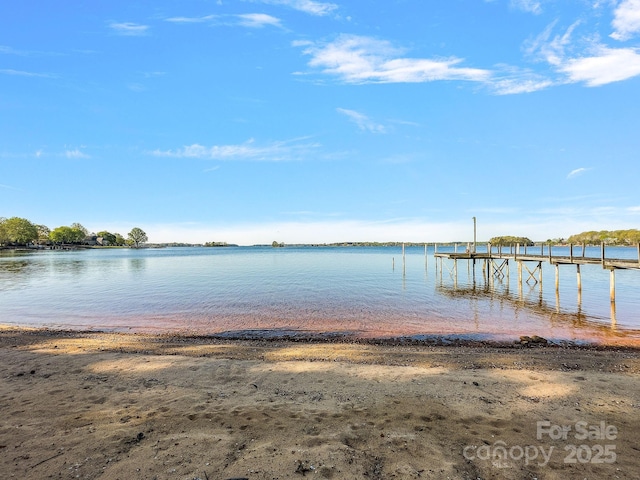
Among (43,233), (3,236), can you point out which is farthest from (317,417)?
(43,233)

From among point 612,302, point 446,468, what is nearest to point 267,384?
point 446,468

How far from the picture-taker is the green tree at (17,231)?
144 m

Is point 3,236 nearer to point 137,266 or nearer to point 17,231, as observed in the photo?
point 17,231

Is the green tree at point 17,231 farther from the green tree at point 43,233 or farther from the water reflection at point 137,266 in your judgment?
the water reflection at point 137,266

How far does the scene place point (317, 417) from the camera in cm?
604

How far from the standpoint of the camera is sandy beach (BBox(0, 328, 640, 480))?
182 inches

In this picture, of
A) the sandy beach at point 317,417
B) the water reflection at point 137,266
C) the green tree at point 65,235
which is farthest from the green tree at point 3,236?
the sandy beach at point 317,417

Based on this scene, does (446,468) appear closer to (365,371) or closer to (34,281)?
(365,371)

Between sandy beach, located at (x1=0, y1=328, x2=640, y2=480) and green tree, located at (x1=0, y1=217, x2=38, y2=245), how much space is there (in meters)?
185

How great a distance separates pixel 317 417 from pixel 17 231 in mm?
195166

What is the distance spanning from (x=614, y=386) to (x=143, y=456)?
32.7ft

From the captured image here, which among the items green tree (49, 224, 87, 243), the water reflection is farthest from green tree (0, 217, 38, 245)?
the water reflection

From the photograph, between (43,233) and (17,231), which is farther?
(43,233)

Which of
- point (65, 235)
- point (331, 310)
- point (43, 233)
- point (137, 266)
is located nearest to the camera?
point (331, 310)
